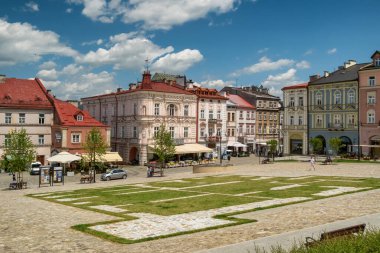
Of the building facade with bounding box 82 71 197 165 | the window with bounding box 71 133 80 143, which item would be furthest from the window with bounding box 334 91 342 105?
the window with bounding box 71 133 80 143

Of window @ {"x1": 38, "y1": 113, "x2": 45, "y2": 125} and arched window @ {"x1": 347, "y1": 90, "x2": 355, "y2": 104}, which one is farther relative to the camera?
arched window @ {"x1": 347, "y1": 90, "x2": 355, "y2": 104}

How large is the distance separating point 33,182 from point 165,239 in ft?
106

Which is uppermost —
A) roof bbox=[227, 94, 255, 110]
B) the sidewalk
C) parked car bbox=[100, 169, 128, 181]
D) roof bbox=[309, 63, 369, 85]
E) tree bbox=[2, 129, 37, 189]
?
roof bbox=[309, 63, 369, 85]

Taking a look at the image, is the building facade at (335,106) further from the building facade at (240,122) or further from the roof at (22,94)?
the roof at (22,94)

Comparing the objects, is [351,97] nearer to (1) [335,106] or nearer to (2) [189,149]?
(1) [335,106]

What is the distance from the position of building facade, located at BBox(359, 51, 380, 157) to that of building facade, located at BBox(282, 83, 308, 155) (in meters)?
10.0

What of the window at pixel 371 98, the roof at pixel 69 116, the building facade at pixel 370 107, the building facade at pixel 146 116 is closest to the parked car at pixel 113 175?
the roof at pixel 69 116

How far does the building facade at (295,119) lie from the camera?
72.7 m

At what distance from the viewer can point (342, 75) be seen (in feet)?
225

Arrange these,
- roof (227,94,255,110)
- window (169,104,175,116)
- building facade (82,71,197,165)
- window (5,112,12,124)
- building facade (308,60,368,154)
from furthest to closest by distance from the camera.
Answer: roof (227,94,255,110) < window (169,104,175,116) < building facade (308,60,368,154) < building facade (82,71,197,165) < window (5,112,12,124)

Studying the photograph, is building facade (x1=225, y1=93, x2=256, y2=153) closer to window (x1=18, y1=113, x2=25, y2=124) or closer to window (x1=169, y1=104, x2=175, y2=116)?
window (x1=169, y1=104, x2=175, y2=116)

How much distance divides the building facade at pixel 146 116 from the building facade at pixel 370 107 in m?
25.5

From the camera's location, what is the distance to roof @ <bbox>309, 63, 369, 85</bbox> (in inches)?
2623

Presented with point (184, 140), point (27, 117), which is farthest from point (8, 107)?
point (184, 140)
